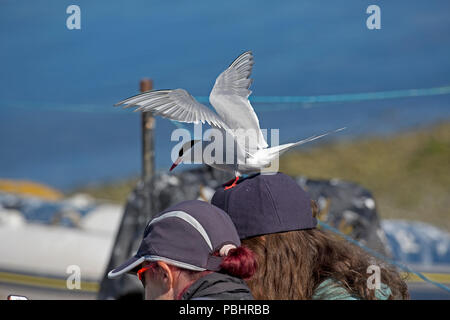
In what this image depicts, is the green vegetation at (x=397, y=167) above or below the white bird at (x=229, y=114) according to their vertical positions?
below

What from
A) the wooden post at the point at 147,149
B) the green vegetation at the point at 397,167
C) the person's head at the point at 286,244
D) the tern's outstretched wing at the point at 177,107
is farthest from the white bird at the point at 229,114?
the green vegetation at the point at 397,167

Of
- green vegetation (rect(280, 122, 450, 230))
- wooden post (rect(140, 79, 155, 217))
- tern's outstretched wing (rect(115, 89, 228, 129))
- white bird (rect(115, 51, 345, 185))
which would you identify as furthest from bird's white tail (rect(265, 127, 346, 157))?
green vegetation (rect(280, 122, 450, 230))

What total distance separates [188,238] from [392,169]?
18.6ft

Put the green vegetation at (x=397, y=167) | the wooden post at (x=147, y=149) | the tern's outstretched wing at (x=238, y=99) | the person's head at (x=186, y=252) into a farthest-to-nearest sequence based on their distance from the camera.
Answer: the green vegetation at (x=397, y=167)
the wooden post at (x=147, y=149)
the tern's outstretched wing at (x=238, y=99)
the person's head at (x=186, y=252)

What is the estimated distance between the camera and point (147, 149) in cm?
252

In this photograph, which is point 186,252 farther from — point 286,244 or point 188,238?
point 286,244

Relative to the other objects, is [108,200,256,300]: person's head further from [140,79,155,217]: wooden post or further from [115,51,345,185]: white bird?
[140,79,155,217]: wooden post

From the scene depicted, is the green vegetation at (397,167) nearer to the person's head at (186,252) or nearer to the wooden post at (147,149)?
the wooden post at (147,149)

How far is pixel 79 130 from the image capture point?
8.44m

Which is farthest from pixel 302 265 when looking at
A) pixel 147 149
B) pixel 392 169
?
pixel 392 169

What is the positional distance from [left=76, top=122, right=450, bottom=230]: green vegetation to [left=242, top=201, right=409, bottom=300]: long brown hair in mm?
4263

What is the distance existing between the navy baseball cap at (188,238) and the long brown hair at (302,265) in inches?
4.1

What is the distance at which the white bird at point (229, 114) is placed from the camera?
Result: 96 cm

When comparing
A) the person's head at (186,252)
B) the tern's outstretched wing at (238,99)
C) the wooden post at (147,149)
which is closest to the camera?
the person's head at (186,252)
